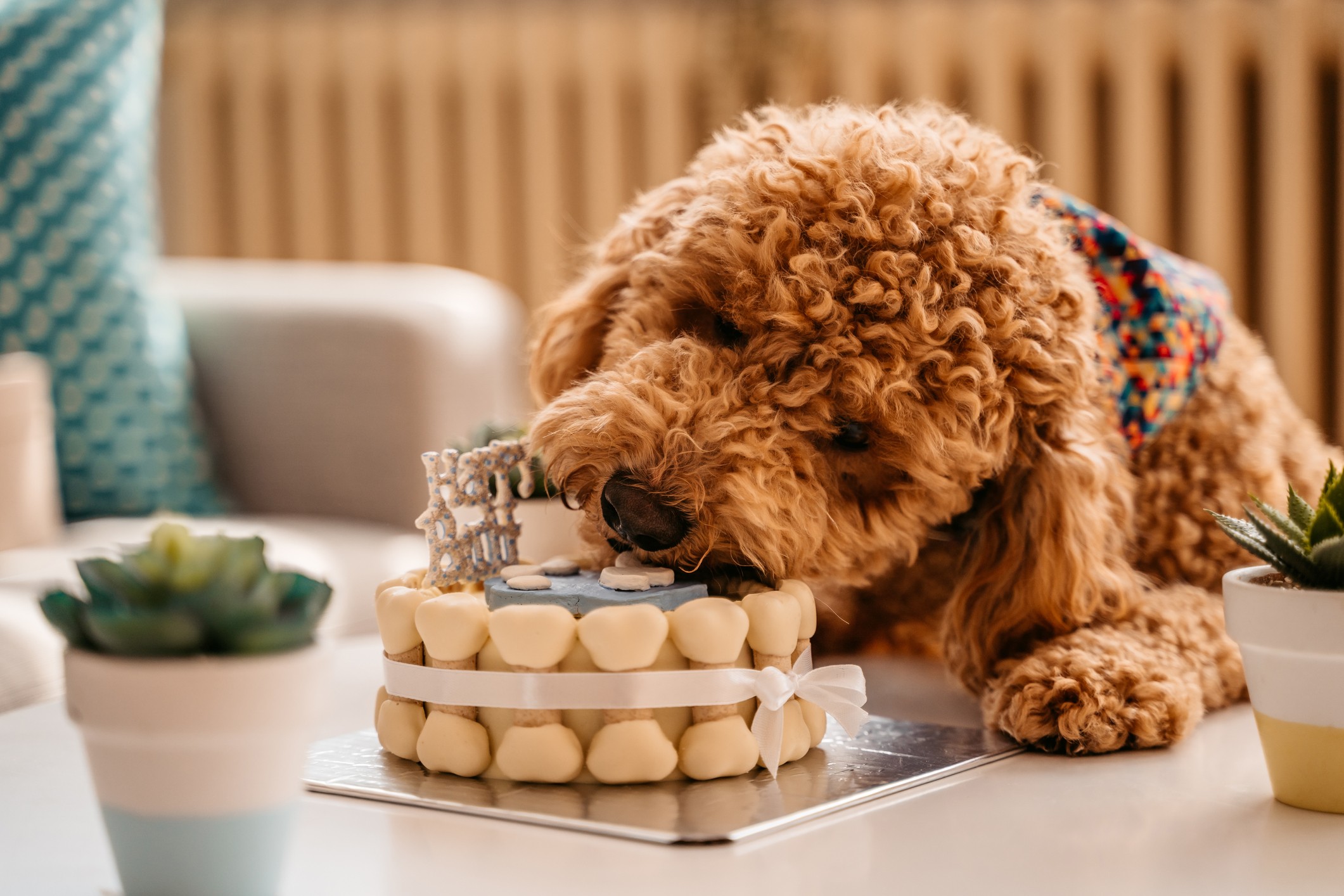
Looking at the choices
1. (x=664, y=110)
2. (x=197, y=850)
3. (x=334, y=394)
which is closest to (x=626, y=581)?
(x=197, y=850)

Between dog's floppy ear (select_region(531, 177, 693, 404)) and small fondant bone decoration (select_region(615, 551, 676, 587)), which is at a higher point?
dog's floppy ear (select_region(531, 177, 693, 404))

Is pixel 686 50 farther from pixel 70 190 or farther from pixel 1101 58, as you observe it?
pixel 70 190

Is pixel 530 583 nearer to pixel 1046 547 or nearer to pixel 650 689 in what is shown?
pixel 650 689

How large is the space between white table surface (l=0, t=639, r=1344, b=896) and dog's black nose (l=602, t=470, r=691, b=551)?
0.21m

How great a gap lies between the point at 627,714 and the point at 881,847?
169 mm

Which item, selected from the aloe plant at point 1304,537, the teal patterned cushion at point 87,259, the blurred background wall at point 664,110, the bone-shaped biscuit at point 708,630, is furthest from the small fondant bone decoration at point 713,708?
the blurred background wall at point 664,110

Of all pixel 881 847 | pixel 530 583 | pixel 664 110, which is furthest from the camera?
pixel 664 110

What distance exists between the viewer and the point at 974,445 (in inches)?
37.6

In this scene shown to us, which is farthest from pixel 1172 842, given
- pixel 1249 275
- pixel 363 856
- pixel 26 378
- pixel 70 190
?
pixel 1249 275

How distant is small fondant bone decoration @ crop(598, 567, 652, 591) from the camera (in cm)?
87

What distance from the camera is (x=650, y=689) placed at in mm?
826

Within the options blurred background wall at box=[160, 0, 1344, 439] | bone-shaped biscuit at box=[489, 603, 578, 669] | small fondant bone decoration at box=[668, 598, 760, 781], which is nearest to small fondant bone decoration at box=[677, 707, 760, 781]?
small fondant bone decoration at box=[668, 598, 760, 781]

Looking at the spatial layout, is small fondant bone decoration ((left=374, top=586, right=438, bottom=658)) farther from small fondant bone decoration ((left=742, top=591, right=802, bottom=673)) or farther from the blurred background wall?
the blurred background wall

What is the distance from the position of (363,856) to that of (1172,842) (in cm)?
46
